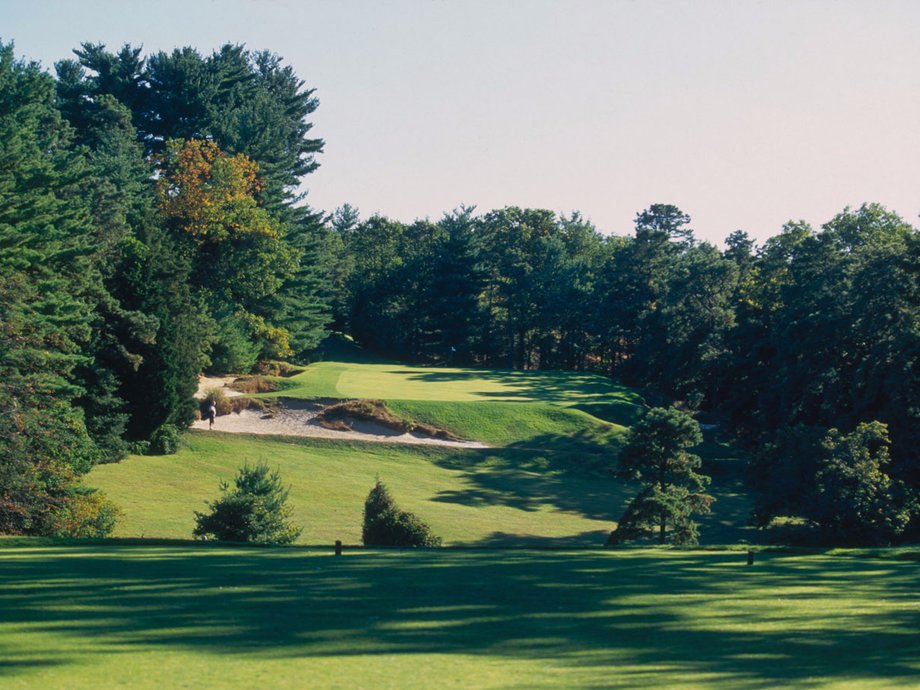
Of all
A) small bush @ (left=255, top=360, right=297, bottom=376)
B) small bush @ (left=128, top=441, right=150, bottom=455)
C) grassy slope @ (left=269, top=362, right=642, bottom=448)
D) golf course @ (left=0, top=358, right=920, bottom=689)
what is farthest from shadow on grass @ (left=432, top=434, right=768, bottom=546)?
small bush @ (left=255, top=360, right=297, bottom=376)

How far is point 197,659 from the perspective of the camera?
10.4 meters

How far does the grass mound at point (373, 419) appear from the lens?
50.2 m

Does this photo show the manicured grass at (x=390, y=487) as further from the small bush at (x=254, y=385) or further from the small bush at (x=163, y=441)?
the small bush at (x=254, y=385)

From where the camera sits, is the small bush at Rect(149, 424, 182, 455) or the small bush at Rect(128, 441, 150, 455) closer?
the small bush at Rect(128, 441, 150, 455)

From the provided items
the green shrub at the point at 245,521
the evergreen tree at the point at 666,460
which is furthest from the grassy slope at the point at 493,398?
the green shrub at the point at 245,521

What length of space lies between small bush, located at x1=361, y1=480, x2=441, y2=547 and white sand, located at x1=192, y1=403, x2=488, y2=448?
21.0 metres

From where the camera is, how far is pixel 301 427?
49.3 meters

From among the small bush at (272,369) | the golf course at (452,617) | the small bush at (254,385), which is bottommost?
the golf course at (452,617)

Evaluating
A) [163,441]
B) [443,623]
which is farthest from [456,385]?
[443,623]

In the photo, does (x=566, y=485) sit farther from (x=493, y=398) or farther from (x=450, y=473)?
(x=493, y=398)


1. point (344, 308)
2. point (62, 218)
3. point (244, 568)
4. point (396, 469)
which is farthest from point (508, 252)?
point (244, 568)

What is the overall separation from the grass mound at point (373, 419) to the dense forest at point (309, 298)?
23.1 ft

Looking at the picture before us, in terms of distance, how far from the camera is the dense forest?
32688 mm

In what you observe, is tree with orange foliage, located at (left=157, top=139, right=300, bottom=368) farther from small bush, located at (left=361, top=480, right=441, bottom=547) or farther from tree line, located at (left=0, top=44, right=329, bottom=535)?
small bush, located at (left=361, top=480, right=441, bottom=547)
